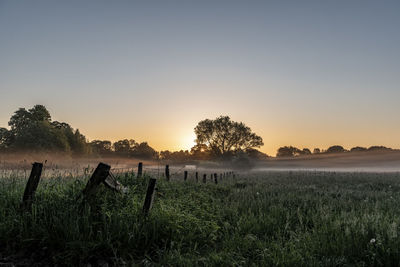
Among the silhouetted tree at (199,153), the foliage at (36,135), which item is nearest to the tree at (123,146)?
the silhouetted tree at (199,153)

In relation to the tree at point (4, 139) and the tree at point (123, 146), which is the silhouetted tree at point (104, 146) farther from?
the tree at point (4, 139)

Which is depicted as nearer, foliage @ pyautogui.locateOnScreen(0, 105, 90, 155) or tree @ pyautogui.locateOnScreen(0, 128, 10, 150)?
foliage @ pyautogui.locateOnScreen(0, 105, 90, 155)

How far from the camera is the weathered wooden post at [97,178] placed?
559cm

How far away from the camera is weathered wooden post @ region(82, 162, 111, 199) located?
5594 millimetres

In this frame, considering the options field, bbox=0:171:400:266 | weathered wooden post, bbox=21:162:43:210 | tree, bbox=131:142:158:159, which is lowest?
field, bbox=0:171:400:266

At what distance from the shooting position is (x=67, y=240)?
4805 millimetres

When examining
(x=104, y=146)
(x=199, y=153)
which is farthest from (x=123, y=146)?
(x=199, y=153)

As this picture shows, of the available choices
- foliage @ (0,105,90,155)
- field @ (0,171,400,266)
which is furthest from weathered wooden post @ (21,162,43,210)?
foliage @ (0,105,90,155)

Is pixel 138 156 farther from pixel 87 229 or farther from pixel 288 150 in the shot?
pixel 87 229

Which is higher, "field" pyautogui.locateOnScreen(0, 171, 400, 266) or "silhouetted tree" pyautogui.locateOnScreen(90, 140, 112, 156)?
"silhouetted tree" pyautogui.locateOnScreen(90, 140, 112, 156)

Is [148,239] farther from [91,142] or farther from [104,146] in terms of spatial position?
[104,146]

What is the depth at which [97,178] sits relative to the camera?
562 centimetres

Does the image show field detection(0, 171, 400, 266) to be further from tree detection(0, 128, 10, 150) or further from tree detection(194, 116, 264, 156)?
tree detection(194, 116, 264, 156)

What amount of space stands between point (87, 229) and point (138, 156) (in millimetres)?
93413
